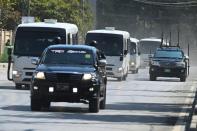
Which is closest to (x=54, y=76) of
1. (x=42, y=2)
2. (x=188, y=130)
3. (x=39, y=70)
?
(x=39, y=70)

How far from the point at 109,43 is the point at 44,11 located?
101ft

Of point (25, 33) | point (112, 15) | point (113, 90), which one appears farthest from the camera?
point (112, 15)

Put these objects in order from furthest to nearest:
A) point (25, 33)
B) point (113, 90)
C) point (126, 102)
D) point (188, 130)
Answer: point (113, 90) → point (25, 33) → point (126, 102) → point (188, 130)

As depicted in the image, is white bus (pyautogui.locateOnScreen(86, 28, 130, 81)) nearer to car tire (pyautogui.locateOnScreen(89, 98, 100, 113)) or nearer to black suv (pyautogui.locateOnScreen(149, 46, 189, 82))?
black suv (pyautogui.locateOnScreen(149, 46, 189, 82))

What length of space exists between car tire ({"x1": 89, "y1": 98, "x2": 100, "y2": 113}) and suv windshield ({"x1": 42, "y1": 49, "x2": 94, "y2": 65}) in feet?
4.12

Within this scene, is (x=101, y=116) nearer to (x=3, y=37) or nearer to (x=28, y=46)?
(x=28, y=46)

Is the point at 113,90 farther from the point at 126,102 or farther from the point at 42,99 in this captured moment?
the point at 42,99

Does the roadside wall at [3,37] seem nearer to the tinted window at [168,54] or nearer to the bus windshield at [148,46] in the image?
the bus windshield at [148,46]

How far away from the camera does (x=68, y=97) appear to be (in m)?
21.1

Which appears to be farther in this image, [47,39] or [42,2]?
[42,2]

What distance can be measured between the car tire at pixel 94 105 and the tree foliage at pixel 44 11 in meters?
38.5

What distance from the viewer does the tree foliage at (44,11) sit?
210ft

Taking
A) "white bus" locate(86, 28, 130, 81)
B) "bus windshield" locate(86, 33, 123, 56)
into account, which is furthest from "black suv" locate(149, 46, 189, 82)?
"bus windshield" locate(86, 33, 123, 56)

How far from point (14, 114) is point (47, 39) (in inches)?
456
